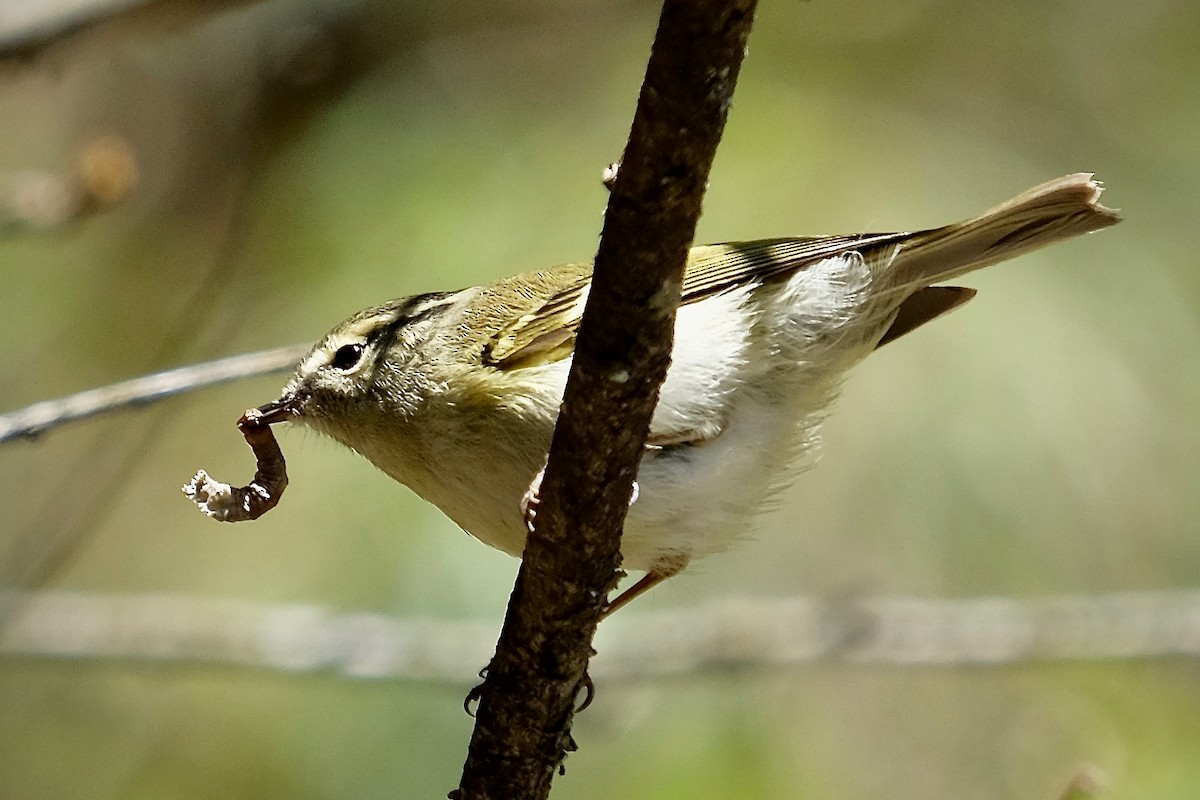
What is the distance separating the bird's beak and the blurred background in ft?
4.32

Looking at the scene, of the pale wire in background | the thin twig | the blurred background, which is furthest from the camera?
the blurred background

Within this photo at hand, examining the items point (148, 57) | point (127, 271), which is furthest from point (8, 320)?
point (148, 57)

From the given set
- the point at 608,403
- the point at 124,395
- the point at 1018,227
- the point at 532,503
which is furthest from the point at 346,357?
the point at 1018,227

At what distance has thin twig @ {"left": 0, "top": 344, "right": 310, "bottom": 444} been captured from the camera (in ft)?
8.18

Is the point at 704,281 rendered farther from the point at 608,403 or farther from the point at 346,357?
the point at 608,403

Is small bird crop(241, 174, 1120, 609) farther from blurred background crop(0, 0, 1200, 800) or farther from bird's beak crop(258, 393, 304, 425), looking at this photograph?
blurred background crop(0, 0, 1200, 800)

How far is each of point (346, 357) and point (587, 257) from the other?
220 cm

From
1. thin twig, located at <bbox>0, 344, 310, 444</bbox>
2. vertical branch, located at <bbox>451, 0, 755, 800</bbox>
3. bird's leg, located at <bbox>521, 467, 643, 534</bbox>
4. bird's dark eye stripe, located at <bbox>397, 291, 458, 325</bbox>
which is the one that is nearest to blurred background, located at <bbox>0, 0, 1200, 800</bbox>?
bird's dark eye stripe, located at <bbox>397, 291, 458, 325</bbox>

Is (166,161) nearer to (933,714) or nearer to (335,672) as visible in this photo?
(335,672)

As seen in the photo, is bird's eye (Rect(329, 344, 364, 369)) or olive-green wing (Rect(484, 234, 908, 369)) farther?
bird's eye (Rect(329, 344, 364, 369))

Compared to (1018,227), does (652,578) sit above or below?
below

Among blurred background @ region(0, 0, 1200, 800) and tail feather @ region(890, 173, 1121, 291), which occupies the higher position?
blurred background @ region(0, 0, 1200, 800)

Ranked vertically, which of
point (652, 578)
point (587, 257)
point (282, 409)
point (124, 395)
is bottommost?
point (652, 578)

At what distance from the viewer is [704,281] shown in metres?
3.08
